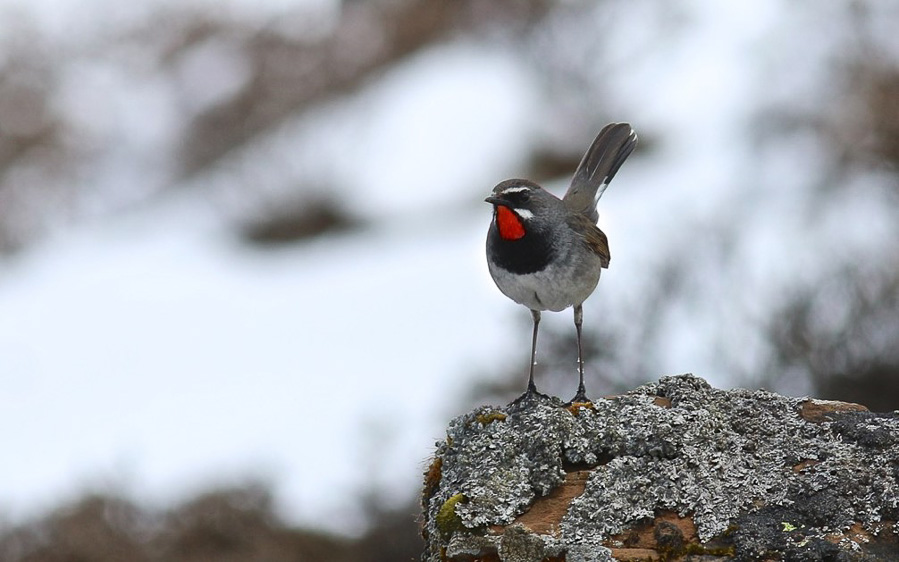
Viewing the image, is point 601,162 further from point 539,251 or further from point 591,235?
point 539,251

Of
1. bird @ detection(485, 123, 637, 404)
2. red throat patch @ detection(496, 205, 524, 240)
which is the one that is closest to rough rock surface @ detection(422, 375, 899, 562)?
bird @ detection(485, 123, 637, 404)

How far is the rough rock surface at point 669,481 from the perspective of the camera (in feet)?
10.6

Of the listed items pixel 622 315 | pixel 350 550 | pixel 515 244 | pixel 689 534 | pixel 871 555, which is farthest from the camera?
pixel 622 315

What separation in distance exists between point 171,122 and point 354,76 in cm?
255

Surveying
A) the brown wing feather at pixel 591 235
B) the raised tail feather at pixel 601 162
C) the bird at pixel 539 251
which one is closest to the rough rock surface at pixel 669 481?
the bird at pixel 539 251

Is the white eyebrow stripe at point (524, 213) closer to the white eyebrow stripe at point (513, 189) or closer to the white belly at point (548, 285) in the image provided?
the white eyebrow stripe at point (513, 189)

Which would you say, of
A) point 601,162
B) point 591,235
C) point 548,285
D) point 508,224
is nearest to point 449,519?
point 548,285

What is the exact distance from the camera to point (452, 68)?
15609mm

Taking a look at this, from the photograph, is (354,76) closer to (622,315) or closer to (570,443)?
(622,315)

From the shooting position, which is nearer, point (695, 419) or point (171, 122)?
point (695, 419)

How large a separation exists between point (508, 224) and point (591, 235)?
440 millimetres

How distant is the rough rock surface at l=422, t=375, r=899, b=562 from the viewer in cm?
324

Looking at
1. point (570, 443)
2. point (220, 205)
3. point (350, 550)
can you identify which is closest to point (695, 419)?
→ point (570, 443)

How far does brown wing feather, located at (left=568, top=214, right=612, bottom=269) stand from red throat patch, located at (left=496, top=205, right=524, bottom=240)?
0.95 feet
